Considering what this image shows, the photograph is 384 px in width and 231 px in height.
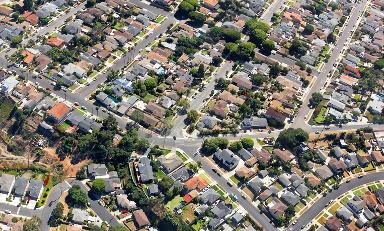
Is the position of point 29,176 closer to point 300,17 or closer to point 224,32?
point 224,32

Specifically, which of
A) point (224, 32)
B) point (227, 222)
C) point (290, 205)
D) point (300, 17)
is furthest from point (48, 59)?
point (300, 17)

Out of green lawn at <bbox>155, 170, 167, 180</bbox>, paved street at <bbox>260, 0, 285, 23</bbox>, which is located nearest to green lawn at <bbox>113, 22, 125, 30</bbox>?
paved street at <bbox>260, 0, 285, 23</bbox>

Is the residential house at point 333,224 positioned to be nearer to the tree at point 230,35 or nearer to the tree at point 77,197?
the tree at point 77,197

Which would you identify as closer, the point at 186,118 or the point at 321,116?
the point at 186,118

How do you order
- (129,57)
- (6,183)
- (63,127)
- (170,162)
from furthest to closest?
(129,57)
(63,127)
(170,162)
(6,183)

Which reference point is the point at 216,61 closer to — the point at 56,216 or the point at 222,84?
the point at 222,84

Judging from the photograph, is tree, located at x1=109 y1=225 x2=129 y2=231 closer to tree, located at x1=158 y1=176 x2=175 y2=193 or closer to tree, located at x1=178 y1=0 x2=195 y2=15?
tree, located at x1=158 y1=176 x2=175 y2=193

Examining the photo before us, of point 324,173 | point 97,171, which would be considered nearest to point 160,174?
point 97,171
